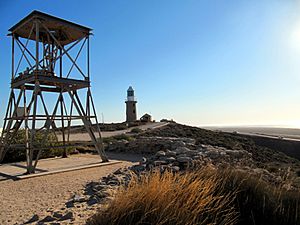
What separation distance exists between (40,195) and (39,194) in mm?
119

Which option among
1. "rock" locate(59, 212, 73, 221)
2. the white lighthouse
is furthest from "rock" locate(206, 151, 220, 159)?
the white lighthouse

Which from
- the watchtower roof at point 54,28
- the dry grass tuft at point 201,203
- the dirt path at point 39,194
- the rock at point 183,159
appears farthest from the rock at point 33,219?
the watchtower roof at point 54,28

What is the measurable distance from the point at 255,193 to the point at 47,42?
31.6 feet

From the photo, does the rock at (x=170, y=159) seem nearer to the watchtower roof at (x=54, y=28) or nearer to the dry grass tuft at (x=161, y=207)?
the dry grass tuft at (x=161, y=207)

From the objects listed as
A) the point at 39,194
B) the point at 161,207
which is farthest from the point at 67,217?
the point at 39,194

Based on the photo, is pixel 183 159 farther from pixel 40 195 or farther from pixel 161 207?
pixel 161 207

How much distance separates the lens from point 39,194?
611 centimetres

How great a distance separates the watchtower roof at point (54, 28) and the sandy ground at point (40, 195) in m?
5.24

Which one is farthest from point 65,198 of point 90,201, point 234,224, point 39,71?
point 39,71

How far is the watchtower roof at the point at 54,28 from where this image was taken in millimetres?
9369

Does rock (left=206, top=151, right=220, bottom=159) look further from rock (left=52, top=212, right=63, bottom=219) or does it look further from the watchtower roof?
the watchtower roof

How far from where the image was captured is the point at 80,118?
10.7 meters

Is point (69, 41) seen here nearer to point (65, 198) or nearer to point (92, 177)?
point (92, 177)

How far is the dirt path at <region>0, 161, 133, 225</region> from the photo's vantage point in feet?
15.3
